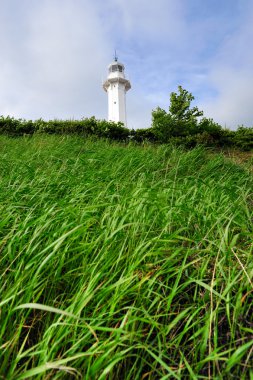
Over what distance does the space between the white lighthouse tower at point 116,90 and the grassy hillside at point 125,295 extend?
33866 mm

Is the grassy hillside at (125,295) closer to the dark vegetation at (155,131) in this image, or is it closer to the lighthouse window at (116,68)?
the dark vegetation at (155,131)

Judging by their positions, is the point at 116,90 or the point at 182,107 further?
the point at 116,90

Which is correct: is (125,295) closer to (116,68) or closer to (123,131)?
(123,131)

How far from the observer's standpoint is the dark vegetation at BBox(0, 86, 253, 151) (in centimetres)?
897

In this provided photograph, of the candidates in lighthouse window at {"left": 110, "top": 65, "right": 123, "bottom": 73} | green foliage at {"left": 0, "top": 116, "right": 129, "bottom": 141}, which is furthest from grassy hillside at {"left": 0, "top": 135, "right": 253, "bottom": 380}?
lighthouse window at {"left": 110, "top": 65, "right": 123, "bottom": 73}

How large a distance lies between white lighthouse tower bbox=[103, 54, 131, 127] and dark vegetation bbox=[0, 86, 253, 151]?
2502 cm

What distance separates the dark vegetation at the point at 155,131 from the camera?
29.4 feet

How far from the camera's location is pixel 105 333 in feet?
3.76

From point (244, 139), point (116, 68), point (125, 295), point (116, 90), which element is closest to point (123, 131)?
point (244, 139)

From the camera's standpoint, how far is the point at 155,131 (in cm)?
998

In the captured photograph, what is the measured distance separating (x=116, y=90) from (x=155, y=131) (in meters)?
27.6

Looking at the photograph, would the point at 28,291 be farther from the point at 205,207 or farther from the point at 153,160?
the point at 153,160

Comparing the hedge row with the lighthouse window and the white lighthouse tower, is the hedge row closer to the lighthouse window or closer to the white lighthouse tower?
the white lighthouse tower

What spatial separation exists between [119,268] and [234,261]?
636mm
